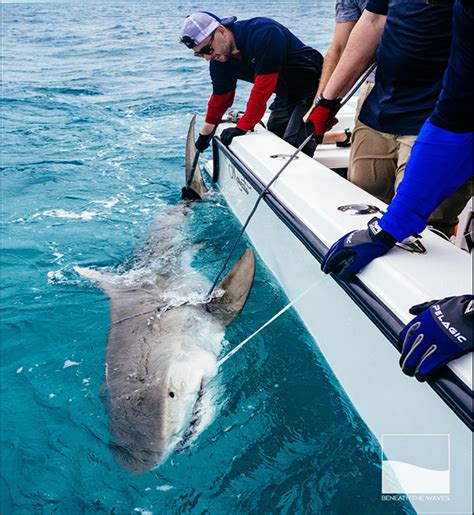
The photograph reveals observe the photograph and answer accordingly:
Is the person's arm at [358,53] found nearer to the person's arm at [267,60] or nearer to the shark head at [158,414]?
the person's arm at [267,60]

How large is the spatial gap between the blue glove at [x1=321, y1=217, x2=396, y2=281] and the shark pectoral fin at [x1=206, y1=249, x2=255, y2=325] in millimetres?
997

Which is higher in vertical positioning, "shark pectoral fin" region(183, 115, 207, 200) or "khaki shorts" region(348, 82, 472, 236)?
"khaki shorts" region(348, 82, 472, 236)

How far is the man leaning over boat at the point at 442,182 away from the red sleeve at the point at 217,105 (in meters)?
3.07

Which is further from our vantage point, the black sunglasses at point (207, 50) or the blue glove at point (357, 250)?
the black sunglasses at point (207, 50)

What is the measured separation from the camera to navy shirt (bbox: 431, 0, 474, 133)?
51.6 inches

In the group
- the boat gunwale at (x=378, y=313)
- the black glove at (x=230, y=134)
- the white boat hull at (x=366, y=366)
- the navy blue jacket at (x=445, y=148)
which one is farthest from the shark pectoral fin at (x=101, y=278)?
the navy blue jacket at (x=445, y=148)

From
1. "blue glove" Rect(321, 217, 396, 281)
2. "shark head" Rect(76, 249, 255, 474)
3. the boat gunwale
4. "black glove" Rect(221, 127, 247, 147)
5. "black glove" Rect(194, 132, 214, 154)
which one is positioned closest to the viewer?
the boat gunwale

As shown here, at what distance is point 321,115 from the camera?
3.07 metres

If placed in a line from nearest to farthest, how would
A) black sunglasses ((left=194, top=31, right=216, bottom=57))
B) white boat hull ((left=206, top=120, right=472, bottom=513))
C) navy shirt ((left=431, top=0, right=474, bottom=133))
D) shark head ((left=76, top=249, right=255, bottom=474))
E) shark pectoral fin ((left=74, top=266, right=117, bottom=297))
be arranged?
navy shirt ((left=431, top=0, right=474, bottom=133)) < white boat hull ((left=206, top=120, right=472, bottom=513)) < shark head ((left=76, top=249, right=255, bottom=474)) < shark pectoral fin ((left=74, top=266, right=117, bottom=297)) < black sunglasses ((left=194, top=31, right=216, bottom=57))

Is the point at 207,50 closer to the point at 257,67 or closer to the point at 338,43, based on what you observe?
the point at 257,67

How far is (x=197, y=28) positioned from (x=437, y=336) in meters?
3.16

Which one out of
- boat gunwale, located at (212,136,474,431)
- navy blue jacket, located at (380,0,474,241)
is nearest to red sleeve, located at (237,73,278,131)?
boat gunwale, located at (212,136,474,431)

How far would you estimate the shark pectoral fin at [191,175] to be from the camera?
16.1ft

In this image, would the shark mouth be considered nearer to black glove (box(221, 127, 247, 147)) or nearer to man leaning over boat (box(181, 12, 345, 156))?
man leaning over boat (box(181, 12, 345, 156))
